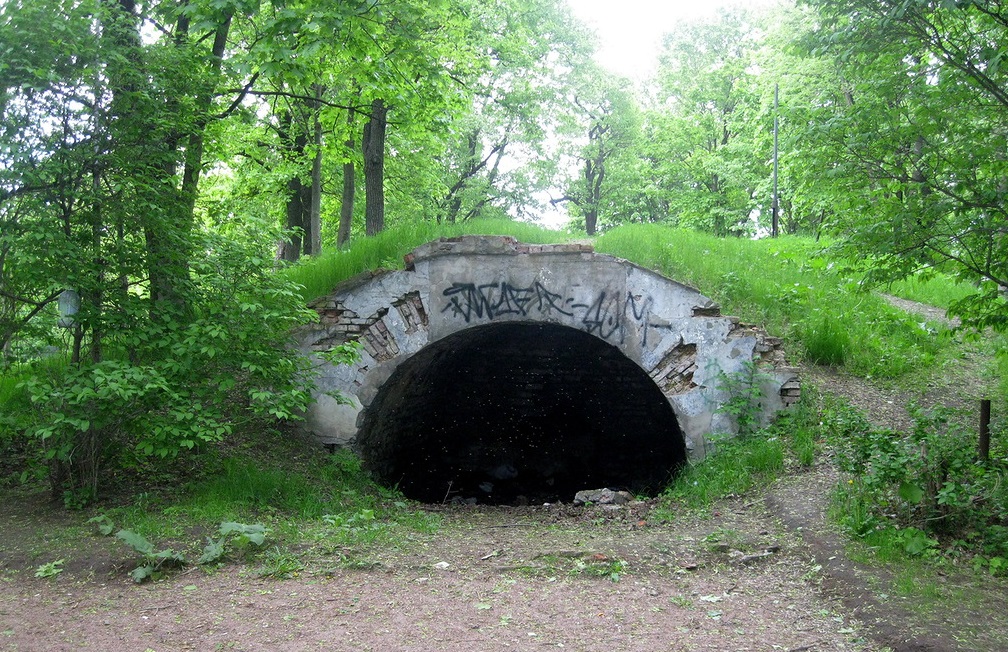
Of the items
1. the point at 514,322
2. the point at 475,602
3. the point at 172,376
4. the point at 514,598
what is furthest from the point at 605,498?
the point at 172,376

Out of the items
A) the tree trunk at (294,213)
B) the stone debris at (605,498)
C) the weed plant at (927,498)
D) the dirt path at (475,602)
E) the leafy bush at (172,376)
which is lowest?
the stone debris at (605,498)

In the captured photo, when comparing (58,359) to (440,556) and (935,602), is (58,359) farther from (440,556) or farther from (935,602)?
(935,602)

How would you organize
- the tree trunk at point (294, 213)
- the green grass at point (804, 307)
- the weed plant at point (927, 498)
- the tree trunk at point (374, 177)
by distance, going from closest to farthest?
the weed plant at point (927, 498) < the green grass at point (804, 307) < the tree trunk at point (374, 177) < the tree trunk at point (294, 213)

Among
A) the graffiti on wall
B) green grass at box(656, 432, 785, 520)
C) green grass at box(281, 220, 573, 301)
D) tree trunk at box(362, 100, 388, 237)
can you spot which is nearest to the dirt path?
green grass at box(656, 432, 785, 520)

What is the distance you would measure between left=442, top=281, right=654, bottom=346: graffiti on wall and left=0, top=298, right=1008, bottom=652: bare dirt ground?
2743 mm

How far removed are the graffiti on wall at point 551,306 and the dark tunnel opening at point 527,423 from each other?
1.31 m

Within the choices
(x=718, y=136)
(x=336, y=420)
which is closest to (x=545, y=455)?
(x=336, y=420)

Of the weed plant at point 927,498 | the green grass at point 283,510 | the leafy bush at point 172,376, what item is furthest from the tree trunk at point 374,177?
the weed plant at point 927,498

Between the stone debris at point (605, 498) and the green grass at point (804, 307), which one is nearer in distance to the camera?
the stone debris at point (605, 498)

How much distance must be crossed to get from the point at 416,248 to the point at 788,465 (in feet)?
14.7

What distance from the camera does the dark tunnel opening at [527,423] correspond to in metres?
11.1

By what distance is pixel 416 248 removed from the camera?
9.00m

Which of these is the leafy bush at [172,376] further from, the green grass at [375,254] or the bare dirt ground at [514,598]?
the green grass at [375,254]

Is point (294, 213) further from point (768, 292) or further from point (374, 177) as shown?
point (768, 292)
